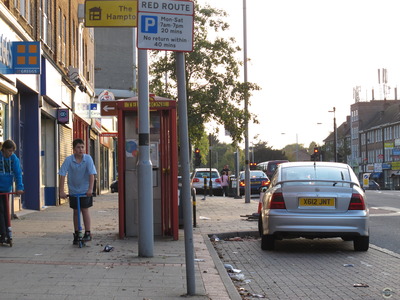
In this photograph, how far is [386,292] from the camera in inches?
300

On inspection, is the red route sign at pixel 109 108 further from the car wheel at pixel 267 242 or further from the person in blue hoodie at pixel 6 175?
the car wheel at pixel 267 242

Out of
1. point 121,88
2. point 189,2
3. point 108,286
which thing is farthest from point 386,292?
point 121,88

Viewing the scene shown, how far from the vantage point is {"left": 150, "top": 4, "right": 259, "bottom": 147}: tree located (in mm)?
27641

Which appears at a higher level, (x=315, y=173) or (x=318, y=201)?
(x=315, y=173)

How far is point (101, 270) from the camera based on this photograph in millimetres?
8242

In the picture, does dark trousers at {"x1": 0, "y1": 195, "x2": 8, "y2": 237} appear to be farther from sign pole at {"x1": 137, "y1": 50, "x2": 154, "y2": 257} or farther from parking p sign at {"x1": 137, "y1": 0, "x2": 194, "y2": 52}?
parking p sign at {"x1": 137, "y1": 0, "x2": 194, "y2": 52}

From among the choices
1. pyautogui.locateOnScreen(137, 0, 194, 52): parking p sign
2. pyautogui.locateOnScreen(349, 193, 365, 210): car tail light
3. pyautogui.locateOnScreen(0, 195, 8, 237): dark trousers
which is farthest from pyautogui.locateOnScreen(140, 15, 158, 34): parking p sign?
pyautogui.locateOnScreen(349, 193, 365, 210): car tail light

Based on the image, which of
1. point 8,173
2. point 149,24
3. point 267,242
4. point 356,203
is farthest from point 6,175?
point 356,203

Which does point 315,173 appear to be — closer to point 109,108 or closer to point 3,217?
point 109,108

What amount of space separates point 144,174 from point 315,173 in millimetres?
3325

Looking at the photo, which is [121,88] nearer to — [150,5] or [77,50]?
[77,50]

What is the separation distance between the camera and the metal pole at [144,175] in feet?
31.4

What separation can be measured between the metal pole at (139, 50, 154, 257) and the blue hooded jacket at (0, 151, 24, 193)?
2.16m

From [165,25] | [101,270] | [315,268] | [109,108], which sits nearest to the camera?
[165,25]
